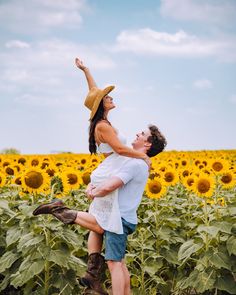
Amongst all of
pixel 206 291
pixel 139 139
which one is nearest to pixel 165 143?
pixel 139 139

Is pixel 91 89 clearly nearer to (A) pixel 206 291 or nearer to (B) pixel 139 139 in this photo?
(B) pixel 139 139

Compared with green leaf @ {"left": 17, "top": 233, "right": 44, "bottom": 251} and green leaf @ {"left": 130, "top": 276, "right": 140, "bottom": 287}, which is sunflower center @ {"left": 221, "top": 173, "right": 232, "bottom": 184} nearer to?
green leaf @ {"left": 130, "top": 276, "right": 140, "bottom": 287}

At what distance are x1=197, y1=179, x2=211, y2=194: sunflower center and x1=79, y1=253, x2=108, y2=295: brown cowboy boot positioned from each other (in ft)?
6.17

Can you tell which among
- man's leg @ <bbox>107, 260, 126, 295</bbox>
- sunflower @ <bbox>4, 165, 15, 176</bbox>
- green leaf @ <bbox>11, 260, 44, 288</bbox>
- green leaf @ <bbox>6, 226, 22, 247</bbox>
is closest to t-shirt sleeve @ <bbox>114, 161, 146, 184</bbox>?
man's leg @ <bbox>107, 260, 126, 295</bbox>

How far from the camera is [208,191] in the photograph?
742cm

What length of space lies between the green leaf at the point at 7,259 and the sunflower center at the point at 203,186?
2.22 metres

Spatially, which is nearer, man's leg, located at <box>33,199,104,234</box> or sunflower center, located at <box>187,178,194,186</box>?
man's leg, located at <box>33,199,104,234</box>

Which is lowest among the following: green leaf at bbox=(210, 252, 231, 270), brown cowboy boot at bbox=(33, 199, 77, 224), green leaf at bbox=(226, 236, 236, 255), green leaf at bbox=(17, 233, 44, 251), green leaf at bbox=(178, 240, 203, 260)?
green leaf at bbox=(210, 252, 231, 270)

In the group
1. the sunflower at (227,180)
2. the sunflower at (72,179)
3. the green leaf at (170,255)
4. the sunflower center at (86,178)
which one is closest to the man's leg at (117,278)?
the green leaf at (170,255)

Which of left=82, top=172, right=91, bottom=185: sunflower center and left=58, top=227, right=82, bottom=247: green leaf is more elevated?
left=82, top=172, right=91, bottom=185: sunflower center

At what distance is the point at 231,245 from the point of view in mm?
6484

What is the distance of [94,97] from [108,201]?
3.45 feet

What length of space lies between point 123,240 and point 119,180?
22.9 inches

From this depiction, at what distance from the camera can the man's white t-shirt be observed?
5859 millimetres
